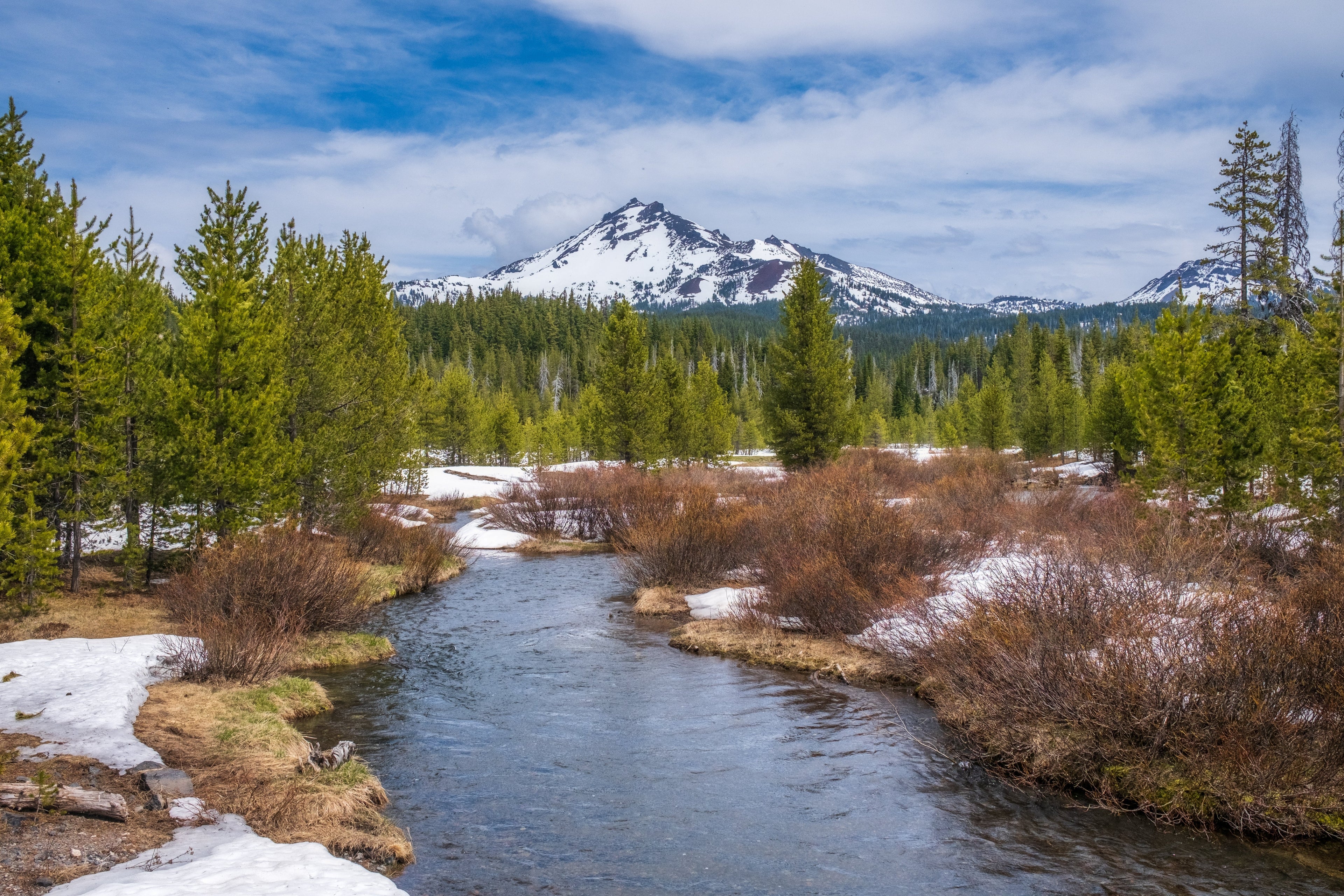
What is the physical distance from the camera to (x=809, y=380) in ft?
111

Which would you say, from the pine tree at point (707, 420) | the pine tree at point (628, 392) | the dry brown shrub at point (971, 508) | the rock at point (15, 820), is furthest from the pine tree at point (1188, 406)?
the pine tree at point (707, 420)

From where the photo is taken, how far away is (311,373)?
892 inches

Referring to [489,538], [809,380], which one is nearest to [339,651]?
[489,538]

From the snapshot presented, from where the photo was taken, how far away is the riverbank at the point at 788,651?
45.2 ft

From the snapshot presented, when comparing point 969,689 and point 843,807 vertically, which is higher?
point 969,689

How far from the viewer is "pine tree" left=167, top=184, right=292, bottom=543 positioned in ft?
57.1

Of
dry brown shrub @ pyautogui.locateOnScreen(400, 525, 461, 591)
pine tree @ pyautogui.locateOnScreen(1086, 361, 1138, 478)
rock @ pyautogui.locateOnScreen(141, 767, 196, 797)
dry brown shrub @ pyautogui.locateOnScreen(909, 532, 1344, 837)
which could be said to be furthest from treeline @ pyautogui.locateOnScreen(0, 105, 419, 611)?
pine tree @ pyautogui.locateOnScreen(1086, 361, 1138, 478)

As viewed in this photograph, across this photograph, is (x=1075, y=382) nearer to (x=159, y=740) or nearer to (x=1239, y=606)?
(x=1239, y=606)

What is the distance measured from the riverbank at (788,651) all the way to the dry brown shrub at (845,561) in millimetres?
496

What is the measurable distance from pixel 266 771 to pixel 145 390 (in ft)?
38.8

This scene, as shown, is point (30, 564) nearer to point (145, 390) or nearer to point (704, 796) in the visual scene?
point (145, 390)

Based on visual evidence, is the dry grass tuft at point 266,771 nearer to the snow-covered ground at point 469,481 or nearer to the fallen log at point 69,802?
the fallen log at point 69,802

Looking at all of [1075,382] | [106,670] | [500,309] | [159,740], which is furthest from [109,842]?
[500,309]

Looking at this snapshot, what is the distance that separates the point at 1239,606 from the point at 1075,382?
8689 centimetres
